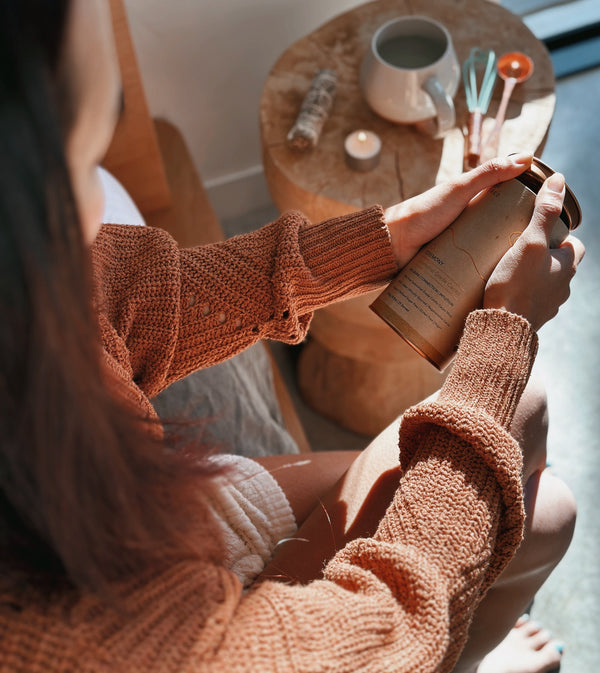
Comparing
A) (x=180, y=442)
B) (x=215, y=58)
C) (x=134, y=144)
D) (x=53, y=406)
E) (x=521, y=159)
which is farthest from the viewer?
(x=215, y=58)

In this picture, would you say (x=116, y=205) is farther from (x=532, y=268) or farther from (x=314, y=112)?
(x=532, y=268)

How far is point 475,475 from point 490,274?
0.60ft

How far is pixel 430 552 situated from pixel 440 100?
0.58 m

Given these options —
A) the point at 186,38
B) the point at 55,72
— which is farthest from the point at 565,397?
the point at 55,72

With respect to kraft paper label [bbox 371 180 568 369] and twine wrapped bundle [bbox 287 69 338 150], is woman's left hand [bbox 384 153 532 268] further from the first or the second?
twine wrapped bundle [bbox 287 69 338 150]

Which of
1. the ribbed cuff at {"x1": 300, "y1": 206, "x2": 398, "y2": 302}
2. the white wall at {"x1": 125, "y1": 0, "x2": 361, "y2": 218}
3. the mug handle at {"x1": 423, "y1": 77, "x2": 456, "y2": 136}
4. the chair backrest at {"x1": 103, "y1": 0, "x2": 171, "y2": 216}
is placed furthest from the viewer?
the white wall at {"x1": 125, "y1": 0, "x2": 361, "y2": 218}

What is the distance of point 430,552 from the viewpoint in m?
0.50

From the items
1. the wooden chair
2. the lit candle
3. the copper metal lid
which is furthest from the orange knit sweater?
the wooden chair

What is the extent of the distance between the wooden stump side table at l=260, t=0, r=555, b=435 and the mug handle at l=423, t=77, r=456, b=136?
0.14 feet

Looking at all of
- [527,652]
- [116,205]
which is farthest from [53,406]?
[527,652]

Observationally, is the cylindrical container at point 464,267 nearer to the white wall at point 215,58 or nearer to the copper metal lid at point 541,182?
the copper metal lid at point 541,182

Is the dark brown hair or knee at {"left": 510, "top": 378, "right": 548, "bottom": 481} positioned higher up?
the dark brown hair

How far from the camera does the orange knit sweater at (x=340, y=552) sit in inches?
15.8

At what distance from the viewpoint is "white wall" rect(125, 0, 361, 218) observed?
1150mm
